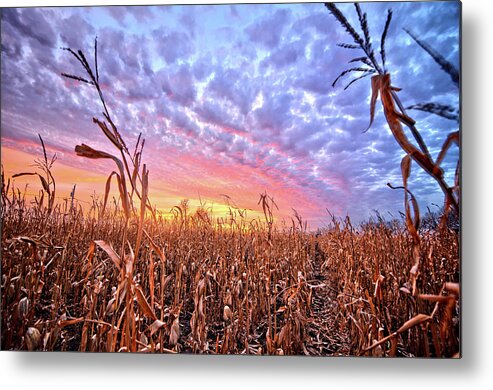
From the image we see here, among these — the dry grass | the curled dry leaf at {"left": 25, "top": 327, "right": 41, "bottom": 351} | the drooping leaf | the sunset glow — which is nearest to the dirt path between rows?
the dry grass

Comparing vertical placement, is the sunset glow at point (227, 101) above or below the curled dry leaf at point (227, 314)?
above

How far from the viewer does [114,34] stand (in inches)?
94.4

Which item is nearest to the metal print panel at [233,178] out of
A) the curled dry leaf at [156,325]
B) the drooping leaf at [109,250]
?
the curled dry leaf at [156,325]

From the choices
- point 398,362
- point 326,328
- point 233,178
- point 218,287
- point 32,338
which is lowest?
point 32,338

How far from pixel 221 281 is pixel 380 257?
2.77 feet

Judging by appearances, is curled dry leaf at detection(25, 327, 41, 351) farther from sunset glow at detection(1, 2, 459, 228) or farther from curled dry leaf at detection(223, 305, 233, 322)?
curled dry leaf at detection(223, 305, 233, 322)

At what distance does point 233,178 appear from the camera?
2.35 metres

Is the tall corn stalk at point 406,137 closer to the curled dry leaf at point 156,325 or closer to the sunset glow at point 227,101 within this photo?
the sunset glow at point 227,101

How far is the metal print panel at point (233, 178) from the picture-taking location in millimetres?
2221

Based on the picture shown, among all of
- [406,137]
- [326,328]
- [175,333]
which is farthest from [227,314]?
[406,137]

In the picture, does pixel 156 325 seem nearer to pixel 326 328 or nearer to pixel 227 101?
pixel 326 328

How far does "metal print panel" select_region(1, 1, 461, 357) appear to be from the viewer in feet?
7.29

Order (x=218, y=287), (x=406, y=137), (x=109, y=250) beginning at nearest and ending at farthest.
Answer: (x=109, y=250)
(x=406, y=137)
(x=218, y=287)

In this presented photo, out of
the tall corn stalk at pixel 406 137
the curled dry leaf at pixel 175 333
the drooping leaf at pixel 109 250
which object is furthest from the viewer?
the curled dry leaf at pixel 175 333
